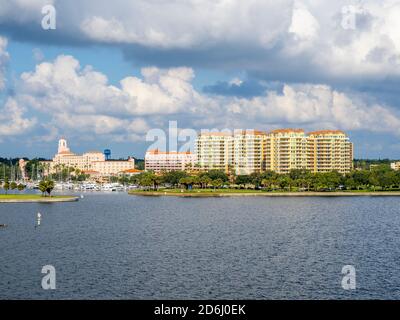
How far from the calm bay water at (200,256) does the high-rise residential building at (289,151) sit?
117 meters

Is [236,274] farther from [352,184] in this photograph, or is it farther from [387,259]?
[352,184]

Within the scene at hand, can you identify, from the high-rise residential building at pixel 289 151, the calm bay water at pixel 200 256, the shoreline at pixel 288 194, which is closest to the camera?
the calm bay water at pixel 200 256

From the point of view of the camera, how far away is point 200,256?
43.7 metres

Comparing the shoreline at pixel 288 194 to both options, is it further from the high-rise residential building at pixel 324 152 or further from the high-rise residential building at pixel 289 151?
the high-rise residential building at pixel 324 152

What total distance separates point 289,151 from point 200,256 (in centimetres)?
15116

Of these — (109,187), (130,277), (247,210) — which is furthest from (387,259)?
(109,187)

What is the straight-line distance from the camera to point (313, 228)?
63562 millimetres

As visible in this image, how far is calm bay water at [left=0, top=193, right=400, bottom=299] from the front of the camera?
109ft

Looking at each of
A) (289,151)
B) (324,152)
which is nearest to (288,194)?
(289,151)

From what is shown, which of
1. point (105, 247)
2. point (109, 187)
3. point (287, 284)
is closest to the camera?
point (287, 284)

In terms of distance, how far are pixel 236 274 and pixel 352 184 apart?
116069 millimetres

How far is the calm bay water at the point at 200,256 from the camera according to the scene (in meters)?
33.1

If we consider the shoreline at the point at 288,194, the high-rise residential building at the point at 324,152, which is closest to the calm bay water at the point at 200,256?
the shoreline at the point at 288,194

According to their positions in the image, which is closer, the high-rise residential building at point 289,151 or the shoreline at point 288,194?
the shoreline at point 288,194
